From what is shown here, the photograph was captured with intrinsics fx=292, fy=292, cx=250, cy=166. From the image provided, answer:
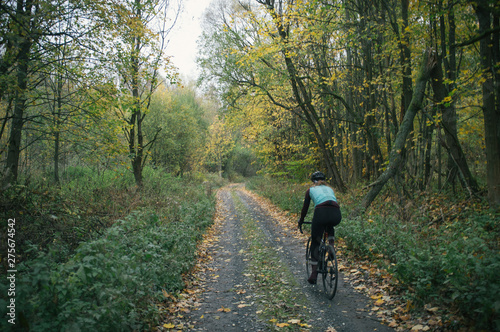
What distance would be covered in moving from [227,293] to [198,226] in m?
5.07

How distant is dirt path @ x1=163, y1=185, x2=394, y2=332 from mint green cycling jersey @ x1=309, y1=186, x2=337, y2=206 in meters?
1.65

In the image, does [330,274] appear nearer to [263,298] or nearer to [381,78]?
[263,298]

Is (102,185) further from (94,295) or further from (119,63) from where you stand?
(94,295)

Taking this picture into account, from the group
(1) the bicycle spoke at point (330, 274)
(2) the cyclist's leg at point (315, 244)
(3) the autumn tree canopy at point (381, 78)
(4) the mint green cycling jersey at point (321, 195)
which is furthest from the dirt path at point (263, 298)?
(3) the autumn tree canopy at point (381, 78)

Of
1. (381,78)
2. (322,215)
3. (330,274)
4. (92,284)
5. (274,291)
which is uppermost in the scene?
(381,78)

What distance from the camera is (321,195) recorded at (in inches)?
210

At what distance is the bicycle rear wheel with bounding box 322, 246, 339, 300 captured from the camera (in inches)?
189

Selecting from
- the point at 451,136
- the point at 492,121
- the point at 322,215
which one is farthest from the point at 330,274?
the point at 451,136

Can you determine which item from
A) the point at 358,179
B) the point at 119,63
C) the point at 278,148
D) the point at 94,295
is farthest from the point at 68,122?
the point at 278,148

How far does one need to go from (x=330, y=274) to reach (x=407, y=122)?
20.2 feet

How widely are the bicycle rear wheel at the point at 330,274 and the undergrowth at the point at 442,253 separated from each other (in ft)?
3.24

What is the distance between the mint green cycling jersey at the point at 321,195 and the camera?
5273 mm

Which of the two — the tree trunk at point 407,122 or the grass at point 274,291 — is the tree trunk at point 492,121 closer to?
the tree trunk at point 407,122

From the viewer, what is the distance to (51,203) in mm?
6094
